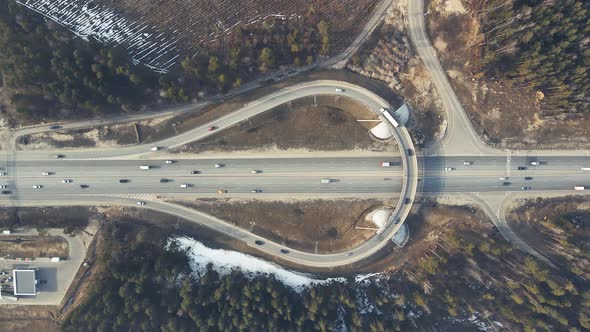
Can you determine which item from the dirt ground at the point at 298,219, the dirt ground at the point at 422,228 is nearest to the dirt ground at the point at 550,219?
the dirt ground at the point at 422,228

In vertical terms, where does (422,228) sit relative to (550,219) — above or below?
below

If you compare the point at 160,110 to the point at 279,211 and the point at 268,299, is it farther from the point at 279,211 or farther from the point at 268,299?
the point at 268,299

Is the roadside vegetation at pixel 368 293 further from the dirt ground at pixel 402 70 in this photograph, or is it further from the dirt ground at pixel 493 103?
the dirt ground at pixel 493 103

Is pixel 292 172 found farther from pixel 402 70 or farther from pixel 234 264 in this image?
pixel 402 70

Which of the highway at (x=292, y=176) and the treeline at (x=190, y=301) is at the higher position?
the highway at (x=292, y=176)

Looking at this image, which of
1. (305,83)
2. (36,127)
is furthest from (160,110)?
(305,83)

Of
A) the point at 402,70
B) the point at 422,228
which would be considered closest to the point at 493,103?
the point at 402,70
